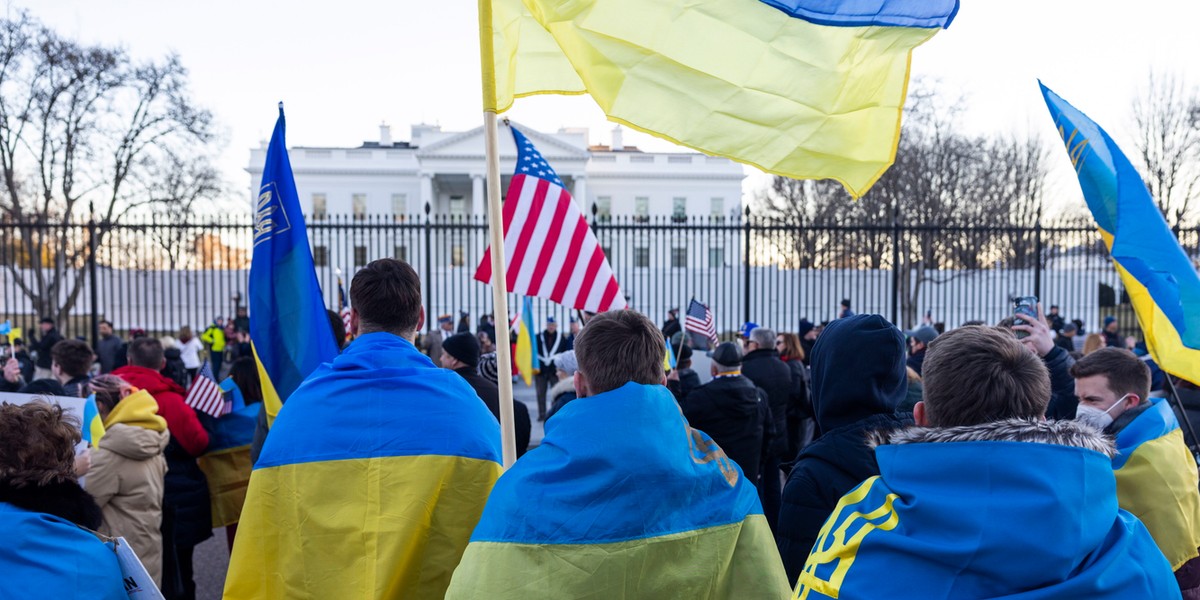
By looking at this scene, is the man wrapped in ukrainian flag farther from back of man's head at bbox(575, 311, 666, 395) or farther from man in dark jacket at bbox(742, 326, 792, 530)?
man in dark jacket at bbox(742, 326, 792, 530)

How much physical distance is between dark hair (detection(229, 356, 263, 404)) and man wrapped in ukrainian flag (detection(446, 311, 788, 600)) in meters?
3.52

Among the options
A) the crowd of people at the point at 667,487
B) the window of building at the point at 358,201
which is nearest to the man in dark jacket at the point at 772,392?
the crowd of people at the point at 667,487

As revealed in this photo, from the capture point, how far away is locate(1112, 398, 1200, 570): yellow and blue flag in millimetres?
2525

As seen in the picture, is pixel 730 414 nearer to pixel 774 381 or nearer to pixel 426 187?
pixel 774 381

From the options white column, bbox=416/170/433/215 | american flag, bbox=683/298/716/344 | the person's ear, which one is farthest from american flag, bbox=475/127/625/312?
white column, bbox=416/170/433/215

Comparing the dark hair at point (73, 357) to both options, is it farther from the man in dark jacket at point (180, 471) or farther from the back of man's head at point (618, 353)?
the back of man's head at point (618, 353)

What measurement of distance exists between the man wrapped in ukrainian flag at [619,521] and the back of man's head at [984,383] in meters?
0.56

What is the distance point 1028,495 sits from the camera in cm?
154

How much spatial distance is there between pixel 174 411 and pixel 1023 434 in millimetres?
4406

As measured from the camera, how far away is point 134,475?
4.11m

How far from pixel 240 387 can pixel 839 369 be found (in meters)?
3.95

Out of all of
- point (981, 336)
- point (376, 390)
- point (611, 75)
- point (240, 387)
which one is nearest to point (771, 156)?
point (611, 75)

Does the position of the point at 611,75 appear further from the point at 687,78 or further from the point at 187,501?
the point at 187,501

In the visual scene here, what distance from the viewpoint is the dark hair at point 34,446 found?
2189mm
